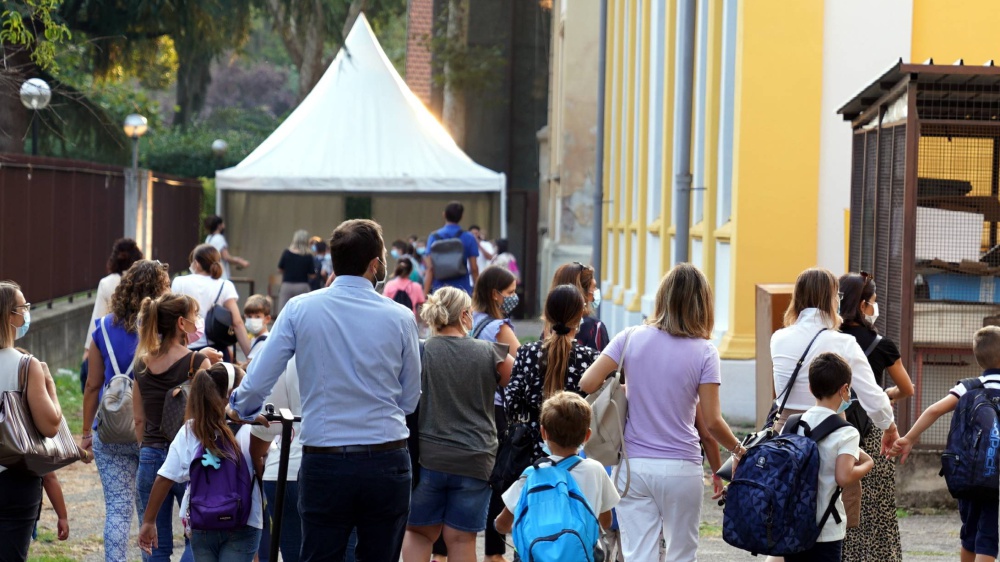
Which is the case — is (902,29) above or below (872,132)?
above

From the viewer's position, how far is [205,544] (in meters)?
5.75

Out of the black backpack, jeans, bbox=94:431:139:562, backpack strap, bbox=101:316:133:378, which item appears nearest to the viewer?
jeans, bbox=94:431:139:562

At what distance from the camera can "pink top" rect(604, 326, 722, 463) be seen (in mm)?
5789

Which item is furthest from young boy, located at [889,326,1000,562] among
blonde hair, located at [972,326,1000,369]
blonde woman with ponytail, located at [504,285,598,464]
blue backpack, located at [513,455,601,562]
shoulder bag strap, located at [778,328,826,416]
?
blue backpack, located at [513,455,601,562]

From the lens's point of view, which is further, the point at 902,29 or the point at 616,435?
the point at 902,29

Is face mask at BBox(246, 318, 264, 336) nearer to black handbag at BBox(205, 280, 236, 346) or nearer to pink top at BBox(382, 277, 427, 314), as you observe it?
black handbag at BBox(205, 280, 236, 346)

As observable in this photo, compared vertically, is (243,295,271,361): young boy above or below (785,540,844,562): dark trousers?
→ above

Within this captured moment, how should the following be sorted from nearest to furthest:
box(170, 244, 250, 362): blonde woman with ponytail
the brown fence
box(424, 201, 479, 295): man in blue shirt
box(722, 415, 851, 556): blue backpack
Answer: box(722, 415, 851, 556): blue backpack < box(170, 244, 250, 362): blonde woman with ponytail < box(424, 201, 479, 295): man in blue shirt < the brown fence

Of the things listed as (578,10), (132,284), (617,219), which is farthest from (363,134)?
(132,284)

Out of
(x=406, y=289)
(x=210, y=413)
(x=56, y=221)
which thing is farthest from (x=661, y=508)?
(x=56, y=221)

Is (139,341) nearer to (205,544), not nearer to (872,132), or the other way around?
(205,544)

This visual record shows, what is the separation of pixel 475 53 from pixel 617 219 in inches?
483

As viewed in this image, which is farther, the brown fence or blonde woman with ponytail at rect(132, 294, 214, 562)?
the brown fence

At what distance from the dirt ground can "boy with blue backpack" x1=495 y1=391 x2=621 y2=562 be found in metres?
3.34
